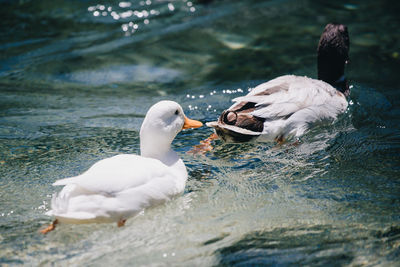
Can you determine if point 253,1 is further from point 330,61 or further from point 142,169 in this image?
point 142,169

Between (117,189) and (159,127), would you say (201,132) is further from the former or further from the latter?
(117,189)

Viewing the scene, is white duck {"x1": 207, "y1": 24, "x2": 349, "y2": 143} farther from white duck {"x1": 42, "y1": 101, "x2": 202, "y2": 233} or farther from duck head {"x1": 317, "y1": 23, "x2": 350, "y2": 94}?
white duck {"x1": 42, "y1": 101, "x2": 202, "y2": 233}

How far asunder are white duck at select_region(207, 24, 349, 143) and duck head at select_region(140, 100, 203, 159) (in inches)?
32.3

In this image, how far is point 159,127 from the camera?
4.55 metres

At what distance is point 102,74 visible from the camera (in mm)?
8180

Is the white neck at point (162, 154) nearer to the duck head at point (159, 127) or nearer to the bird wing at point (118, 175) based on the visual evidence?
the duck head at point (159, 127)

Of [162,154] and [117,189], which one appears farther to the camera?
[162,154]

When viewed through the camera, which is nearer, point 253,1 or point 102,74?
point 102,74

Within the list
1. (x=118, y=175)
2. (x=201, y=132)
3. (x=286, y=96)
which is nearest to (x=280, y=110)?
(x=286, y=96)

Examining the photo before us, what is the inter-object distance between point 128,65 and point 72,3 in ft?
10.8

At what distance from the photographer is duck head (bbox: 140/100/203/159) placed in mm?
4520

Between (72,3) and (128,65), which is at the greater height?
(72,3)

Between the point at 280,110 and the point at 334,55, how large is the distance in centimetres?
173

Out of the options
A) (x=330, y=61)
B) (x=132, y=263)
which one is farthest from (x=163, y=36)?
(x=132, y=263)
